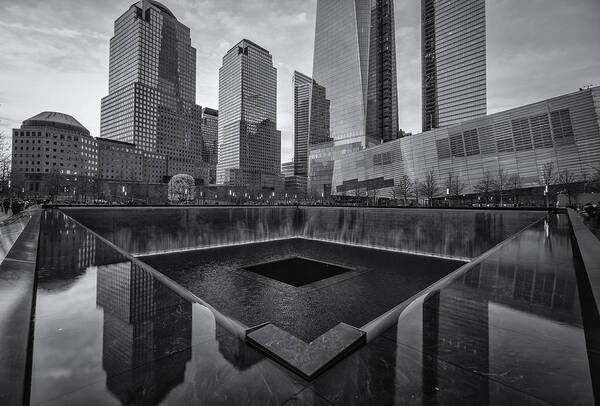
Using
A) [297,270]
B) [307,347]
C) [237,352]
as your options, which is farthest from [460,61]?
[237,352]

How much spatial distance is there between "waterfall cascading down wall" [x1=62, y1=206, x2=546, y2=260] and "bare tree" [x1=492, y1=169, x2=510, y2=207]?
43334mm

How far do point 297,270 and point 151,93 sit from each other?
163 metres

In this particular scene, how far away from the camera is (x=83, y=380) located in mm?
2080

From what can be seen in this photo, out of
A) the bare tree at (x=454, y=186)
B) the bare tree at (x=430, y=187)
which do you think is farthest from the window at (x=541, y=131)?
the bare tree at (x=430, y=187)

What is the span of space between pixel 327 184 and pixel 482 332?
4731 inches

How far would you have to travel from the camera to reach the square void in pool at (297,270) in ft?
76.7

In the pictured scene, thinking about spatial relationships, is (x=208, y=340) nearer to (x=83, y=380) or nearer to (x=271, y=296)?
(x=83, y=380)

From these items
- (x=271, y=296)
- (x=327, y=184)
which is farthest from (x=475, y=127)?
(x=271, y=296)

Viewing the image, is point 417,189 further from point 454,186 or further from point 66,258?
point 66,258

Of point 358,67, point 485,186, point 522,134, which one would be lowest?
point 485,186

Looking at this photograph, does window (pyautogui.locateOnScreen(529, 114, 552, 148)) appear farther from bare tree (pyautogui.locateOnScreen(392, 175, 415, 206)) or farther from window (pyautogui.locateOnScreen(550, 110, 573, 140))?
bare tree (pyautogui.locateOnScreen(392, 175, 415, 206))

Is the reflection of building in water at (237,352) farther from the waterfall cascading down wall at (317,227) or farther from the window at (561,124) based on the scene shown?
the window at (561,124)

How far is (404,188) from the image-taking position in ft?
246

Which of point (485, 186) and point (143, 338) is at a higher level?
point (485, 186)
